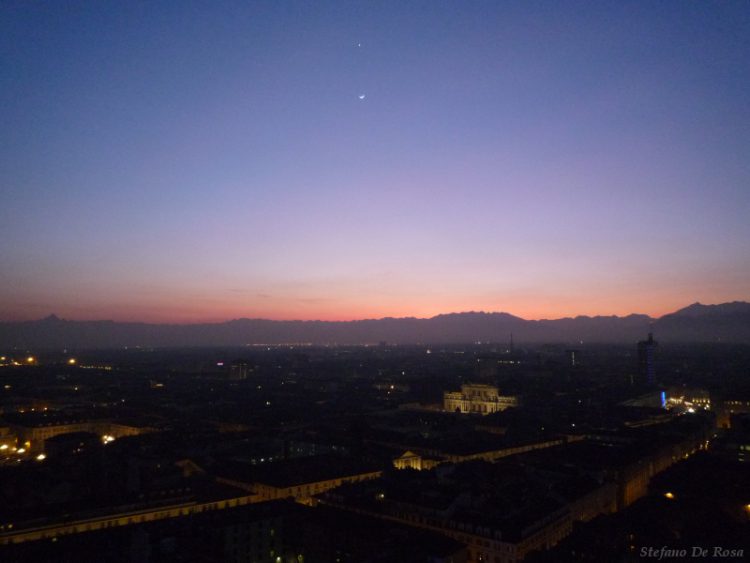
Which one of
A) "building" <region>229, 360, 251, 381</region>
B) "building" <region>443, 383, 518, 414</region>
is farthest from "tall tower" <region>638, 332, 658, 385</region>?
"building" <region>229, 360, 251, 381</region>

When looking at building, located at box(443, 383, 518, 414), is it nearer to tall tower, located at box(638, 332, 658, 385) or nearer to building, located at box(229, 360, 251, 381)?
tall tower, located at box(638, 332, 658, 385)

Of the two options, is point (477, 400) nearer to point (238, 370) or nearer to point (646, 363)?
point (646, 363)

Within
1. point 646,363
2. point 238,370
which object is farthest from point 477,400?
point 238,370

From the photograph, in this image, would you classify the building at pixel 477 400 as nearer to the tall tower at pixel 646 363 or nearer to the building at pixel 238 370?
the tall tower at pixel 646 363

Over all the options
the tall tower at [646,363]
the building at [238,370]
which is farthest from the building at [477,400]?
the building at [238,370]

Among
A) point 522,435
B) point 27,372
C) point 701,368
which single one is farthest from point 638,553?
point 27,372

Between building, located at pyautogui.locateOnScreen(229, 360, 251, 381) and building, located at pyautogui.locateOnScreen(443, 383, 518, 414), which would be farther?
Result: building, located at pyautogui.locateOnScreen(229, 360, 251, 381)

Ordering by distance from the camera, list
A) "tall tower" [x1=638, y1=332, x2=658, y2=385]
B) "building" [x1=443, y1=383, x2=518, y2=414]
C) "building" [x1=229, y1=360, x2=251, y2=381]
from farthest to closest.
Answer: "building" [x1=229, y1=360, x2=251, y2=381]
"tall tower" [x1=638, y1=332, x2=658, y2=385]
"building" [x1=443, y1=383, x2=518, y2=414]

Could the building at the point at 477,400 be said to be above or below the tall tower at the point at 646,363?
below
